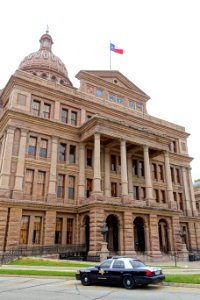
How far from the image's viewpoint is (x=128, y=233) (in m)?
30.3

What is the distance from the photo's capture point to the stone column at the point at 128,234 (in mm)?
29516

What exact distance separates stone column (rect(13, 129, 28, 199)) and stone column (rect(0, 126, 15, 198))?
963mm

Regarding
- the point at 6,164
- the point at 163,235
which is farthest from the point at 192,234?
the point at 6,164

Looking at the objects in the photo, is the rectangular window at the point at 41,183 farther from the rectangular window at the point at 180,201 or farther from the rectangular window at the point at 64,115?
the rectangular window at the point at 180,201

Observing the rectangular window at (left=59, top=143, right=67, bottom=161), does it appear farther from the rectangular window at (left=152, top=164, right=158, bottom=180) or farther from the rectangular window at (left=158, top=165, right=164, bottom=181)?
the rectangular window at (left=158, top=165, right=164, bottom=181)

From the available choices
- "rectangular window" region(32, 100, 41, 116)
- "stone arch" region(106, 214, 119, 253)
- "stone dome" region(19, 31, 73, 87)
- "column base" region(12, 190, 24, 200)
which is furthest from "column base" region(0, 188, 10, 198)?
"stone dome" region(19, 31, 73, 87)

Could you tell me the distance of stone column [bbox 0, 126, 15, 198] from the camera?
29.3 meters

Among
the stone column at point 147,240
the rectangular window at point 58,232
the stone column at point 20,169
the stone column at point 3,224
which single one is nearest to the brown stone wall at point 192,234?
the stone column at point 147,240

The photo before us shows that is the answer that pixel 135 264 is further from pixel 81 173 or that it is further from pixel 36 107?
pixel 36 107

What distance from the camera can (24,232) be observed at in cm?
2952

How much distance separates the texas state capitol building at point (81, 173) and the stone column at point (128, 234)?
0.35ft

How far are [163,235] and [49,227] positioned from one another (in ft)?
55.1

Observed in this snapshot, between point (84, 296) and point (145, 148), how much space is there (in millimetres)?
28862

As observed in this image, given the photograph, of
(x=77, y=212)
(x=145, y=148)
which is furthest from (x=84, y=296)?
(x=145, y=148)
